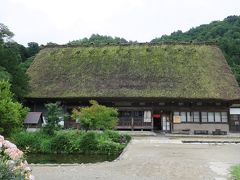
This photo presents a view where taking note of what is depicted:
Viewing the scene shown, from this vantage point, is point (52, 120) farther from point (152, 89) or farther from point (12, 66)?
point (152, 89)

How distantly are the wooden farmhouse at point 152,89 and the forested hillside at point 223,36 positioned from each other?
12184 millimetres

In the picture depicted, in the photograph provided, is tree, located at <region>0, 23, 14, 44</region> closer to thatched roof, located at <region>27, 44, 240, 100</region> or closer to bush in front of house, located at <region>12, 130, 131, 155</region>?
thatched roof, located at <region>27, 44, 240, 100</region>

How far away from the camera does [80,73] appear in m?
35.0

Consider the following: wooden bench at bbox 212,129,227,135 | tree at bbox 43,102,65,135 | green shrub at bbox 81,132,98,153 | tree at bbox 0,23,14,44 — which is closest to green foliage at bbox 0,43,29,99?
tree at bbox 0,23,14,44

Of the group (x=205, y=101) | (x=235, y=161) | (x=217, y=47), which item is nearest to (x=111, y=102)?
(x=205, y=101)

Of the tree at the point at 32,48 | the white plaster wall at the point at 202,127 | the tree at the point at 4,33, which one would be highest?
the tree at the point at 32,48

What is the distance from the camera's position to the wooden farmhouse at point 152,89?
32.0 m

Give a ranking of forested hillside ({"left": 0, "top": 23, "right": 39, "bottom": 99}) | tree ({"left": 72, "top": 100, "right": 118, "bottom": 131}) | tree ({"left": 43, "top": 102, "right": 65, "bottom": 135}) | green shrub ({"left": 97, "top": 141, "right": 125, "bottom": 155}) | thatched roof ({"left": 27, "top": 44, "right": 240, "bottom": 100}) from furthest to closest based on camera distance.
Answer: thatched roof ({"left": 27, "top": 44, "right": 240, "bottom": 100})
forested hillside ({"left": 0, "top": 23, "right": 39, "bottom": 99})
tree ({"left": 72, "top": 100, "right": 118, "bottom": 131})
tree ({"left": 43, "top": 102, "right": 65, "bottom": 135})
green shrub ({"left": 97, "top": 141, "right": 125, "bottom": 155})

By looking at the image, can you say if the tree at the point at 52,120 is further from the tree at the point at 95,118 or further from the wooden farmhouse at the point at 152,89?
the wooden farmhouse at the point at 152,89

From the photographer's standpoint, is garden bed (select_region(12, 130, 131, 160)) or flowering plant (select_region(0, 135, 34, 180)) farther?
garden bed (select_region(12, 130, 131, 160))

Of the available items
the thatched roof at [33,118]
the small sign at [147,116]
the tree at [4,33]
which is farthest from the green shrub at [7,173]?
the small sign at [147,116]

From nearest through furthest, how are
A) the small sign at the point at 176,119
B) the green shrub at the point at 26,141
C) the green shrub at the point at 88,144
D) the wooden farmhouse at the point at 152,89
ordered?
the green shrub at the point at 88,144
the green shrub at the point at 26,141
the wooden farmhouse at the point at 152,89
the small sign at the point at 176,119

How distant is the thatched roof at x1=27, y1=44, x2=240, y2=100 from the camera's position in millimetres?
32094

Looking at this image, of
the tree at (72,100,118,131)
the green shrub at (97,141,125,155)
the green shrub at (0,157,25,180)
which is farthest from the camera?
the tree at (72,100,118,131)
